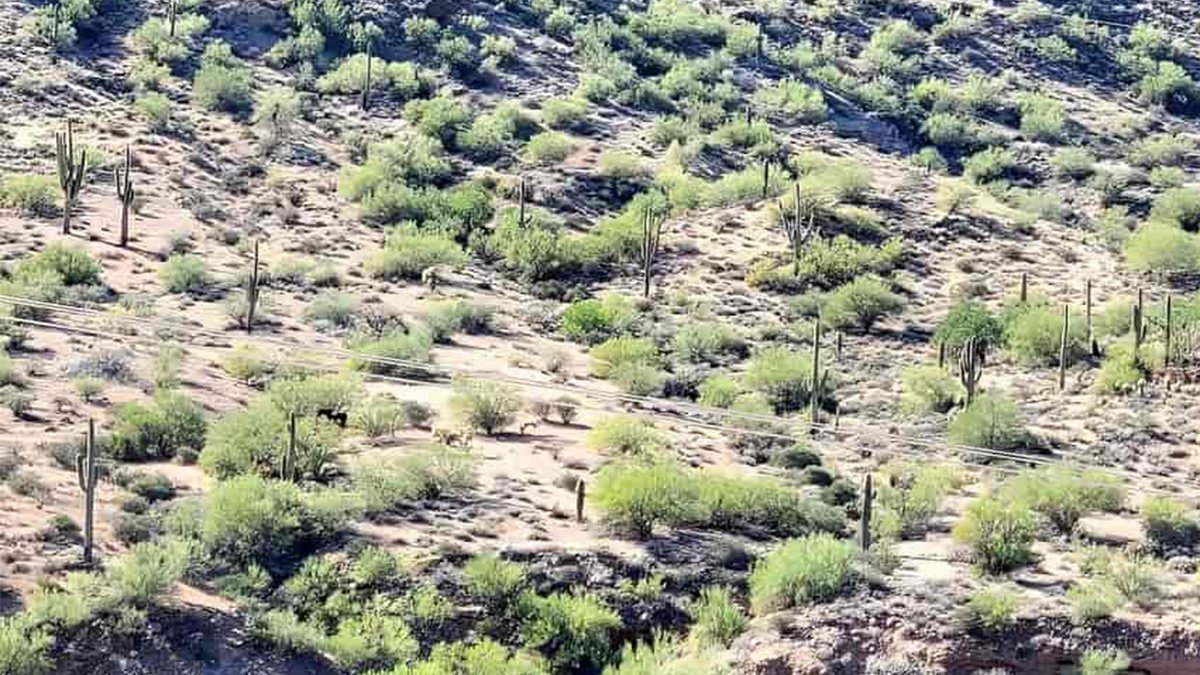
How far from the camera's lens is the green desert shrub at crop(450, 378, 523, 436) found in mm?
37625

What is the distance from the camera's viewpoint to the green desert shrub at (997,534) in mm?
32656

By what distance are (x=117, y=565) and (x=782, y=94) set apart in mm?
35778

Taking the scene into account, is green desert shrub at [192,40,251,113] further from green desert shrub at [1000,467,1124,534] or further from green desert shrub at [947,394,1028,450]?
green desert shrub at [1000,467,1124,534]

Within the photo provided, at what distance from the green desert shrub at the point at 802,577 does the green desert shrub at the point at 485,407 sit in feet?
22.9

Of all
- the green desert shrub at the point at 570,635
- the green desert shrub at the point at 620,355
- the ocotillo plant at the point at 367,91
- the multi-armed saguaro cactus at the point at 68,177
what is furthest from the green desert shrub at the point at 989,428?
the ocotillo plant at the point at 367,91

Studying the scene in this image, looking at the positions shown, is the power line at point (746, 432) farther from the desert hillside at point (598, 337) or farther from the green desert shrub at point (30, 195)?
the green desert shrub at point (30, 195)

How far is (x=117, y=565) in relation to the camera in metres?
29.9

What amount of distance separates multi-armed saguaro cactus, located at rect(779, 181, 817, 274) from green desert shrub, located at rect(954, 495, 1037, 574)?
51.7ft

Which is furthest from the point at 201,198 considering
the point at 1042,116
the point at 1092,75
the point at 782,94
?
the point at 1092,75

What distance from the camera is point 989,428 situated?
→ 38.4 metres

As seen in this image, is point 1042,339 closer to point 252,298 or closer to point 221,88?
point 252,298

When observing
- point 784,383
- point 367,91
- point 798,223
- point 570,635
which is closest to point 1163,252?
point 798,223

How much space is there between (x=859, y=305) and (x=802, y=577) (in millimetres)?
16057

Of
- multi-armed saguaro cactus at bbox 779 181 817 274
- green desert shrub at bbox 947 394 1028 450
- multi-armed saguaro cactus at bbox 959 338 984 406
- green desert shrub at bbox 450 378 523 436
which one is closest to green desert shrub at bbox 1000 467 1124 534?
green desert shrub at bbox 947 394 1028 450
